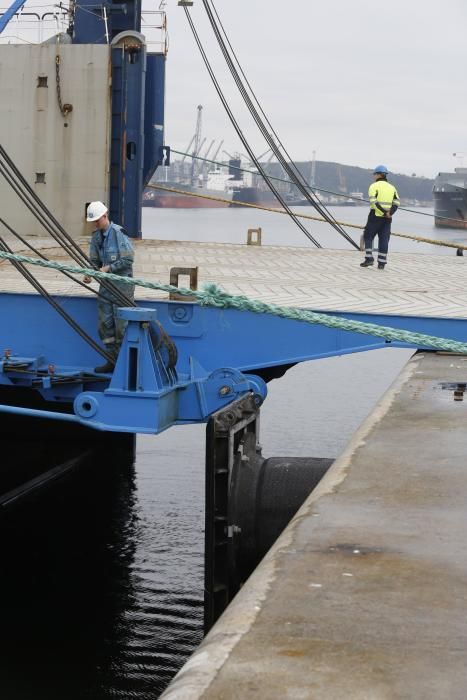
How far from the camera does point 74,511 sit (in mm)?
12625

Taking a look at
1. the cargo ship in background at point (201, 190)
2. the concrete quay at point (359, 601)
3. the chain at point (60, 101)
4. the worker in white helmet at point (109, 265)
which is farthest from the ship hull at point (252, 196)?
the concrete quay at point (359, 601)

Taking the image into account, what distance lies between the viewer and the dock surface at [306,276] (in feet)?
31.0

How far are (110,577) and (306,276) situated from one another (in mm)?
3853

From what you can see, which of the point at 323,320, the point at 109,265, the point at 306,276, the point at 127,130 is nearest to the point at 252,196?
the point at 127,130

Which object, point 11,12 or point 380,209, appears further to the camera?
point 380,209

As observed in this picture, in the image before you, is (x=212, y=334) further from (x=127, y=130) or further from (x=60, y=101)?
(x=127, y=130)

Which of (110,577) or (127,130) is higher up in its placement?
(127,130)

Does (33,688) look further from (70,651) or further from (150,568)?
(150,568)

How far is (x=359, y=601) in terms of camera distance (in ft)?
10.5

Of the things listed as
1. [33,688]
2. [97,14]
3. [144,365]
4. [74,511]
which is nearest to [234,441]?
[144,365]

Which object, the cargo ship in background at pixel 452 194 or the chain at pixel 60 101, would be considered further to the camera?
the cargo ship in background at pixel 452 194

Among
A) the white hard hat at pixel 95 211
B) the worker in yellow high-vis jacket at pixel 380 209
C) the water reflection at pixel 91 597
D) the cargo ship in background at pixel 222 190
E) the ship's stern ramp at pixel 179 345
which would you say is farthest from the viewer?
the cargo ship in background at pixel 222 190

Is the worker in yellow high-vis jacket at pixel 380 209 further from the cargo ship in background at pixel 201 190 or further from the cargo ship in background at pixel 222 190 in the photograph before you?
the cargo ship in background at pixel 201 190

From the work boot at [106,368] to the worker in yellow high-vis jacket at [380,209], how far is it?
20.1 feet
